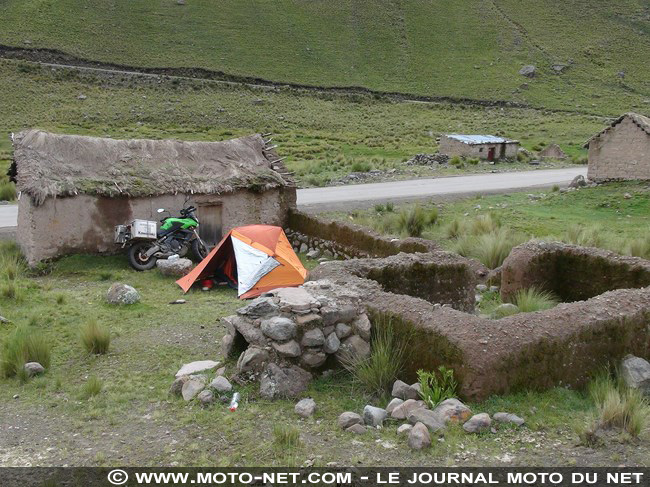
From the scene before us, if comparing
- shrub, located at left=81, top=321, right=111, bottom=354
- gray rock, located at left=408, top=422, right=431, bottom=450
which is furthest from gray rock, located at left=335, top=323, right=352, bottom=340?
shrub, located at left=81, top=321, right=111, bottom=354

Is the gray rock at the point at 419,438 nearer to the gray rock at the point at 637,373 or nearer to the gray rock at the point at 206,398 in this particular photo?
the gray rock at the point at 206,398

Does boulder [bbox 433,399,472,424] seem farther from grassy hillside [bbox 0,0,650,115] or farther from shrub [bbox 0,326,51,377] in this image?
grassy hillside [bbox 0,0,650,115]

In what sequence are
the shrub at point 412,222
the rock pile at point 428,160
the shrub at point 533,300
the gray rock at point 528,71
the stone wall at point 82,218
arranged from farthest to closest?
the gray rock at point 528,71 < the rock pile at point 428,160 < the shrub at point 412,222 < the stone wall at point 82,218 < the shrub at point 533,300

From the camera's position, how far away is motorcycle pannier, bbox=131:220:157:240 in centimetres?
1569

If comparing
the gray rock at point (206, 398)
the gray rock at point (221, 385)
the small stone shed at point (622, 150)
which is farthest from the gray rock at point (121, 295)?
the small stone shed at point (622, 150)

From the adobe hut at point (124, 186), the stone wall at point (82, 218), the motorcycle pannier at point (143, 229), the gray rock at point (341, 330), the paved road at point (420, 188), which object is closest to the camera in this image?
the gray rock at point (341, 330)

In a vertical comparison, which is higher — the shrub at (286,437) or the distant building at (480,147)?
the distant building at (480,147)

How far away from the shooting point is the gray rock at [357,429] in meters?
6.30

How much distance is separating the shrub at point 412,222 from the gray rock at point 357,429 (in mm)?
12185

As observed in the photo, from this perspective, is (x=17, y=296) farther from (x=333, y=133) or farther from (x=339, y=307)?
(x=333, y=133)

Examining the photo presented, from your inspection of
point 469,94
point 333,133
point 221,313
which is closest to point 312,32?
point 469,94

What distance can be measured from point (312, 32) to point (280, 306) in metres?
85.1

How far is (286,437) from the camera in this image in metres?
6.10

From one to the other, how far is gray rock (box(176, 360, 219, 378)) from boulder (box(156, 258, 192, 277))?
21.3 feet
